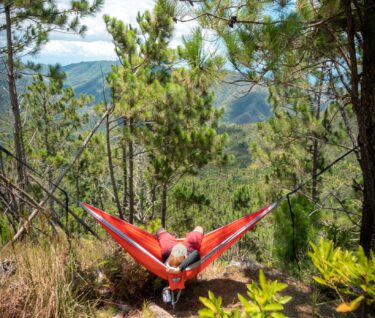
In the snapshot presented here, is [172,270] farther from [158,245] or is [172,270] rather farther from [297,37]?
[297,37]

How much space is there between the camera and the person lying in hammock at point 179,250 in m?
2.02

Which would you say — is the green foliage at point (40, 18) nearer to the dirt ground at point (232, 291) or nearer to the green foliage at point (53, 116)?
the dirt ground at point (232, 291)

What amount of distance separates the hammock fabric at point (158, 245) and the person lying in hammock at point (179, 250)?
34 millimetres

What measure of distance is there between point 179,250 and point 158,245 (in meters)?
0.25

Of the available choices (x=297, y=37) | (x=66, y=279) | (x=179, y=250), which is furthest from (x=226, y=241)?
(x=297, y=37)

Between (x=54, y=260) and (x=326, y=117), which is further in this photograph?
(x=326, y=117)

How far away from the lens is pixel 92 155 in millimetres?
8320

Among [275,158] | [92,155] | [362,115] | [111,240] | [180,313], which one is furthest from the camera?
[92,155]

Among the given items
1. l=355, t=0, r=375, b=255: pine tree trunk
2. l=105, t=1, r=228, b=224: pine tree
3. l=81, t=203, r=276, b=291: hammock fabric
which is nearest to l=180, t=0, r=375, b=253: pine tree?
l=355, t=0, r=375, b=255: pine tree trunk

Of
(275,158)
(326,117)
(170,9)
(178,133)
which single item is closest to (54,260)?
(170,9)

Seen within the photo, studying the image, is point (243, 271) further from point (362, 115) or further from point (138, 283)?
point (362, 115)

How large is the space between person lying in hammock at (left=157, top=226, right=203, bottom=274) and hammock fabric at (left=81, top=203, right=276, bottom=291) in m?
0.03

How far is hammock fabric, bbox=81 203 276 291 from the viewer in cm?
198

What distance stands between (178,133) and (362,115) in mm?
2973
